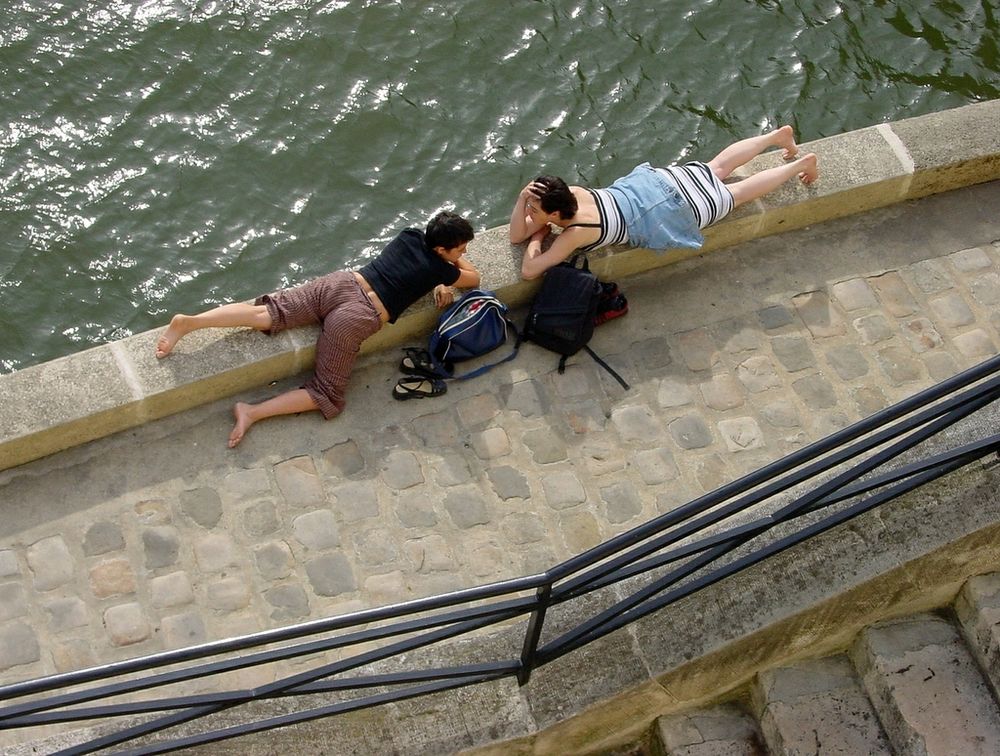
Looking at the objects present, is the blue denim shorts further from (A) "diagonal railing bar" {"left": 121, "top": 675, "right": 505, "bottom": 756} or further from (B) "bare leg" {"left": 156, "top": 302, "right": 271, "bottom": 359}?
(A) "diagonal railing bar" {"left": 121, "top": 675, "right": 505, "bottom": 756}

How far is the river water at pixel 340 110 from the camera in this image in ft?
29.5

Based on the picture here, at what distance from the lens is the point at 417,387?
7.29 m

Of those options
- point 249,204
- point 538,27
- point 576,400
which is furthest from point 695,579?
point 538,27

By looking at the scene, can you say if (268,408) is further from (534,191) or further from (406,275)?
(534,191)

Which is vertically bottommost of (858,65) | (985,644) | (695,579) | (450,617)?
(858,65)

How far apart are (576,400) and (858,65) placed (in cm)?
491

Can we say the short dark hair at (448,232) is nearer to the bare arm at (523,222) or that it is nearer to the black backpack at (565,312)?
the bare arm at (523,222)

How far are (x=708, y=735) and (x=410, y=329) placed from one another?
9.45 ft

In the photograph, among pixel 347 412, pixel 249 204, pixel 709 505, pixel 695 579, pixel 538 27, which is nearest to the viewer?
pixel 709 505

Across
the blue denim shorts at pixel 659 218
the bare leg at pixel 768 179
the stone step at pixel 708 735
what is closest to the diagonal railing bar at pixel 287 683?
the stone step at pixel 708 735

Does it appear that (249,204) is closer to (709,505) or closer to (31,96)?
(31,96)

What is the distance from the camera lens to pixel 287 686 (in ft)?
16.4

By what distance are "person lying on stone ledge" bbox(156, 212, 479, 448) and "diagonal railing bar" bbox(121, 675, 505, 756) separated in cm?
201

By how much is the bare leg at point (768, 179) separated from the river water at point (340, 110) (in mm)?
1994
